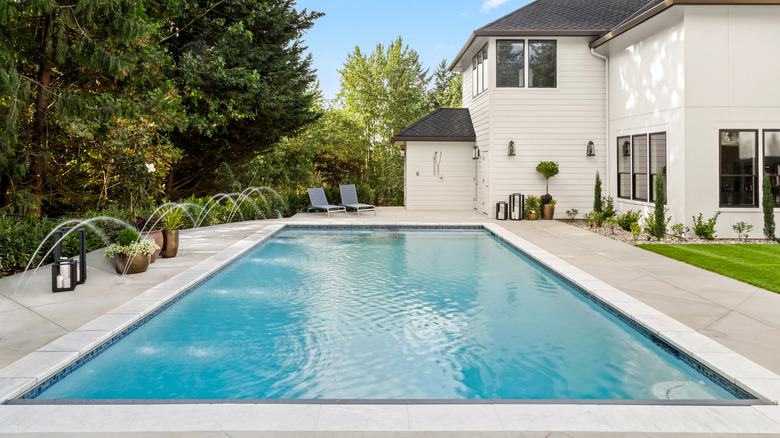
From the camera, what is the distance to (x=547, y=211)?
14188 millimetres

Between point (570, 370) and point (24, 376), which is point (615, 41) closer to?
point (570, 370)

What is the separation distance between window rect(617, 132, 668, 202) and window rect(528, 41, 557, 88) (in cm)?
246

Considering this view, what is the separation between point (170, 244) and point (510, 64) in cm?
999

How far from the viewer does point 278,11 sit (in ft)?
52.9

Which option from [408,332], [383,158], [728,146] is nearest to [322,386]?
[408,332]

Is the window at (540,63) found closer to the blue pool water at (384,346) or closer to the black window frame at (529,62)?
the black window frame at (529,62)

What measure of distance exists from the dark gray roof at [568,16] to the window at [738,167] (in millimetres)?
5069

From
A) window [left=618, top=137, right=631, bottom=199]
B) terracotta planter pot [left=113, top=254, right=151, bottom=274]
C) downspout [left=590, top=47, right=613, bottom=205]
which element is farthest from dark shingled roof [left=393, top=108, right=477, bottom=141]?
terracotta planter pot [left=113, top=254, right=151, bottom=274]

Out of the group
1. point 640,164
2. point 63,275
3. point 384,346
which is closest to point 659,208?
point 640,164

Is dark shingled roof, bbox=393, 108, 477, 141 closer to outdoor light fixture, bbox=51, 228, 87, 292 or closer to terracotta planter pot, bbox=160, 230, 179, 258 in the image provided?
terracotta planter pot, bbox=160, 230, 179, 258

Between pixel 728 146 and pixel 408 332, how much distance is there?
8.32 meters

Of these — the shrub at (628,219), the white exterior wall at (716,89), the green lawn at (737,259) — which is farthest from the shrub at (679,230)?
the shrub at (628,219)

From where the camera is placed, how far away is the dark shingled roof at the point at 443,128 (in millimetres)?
16891

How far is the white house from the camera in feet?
33.2
